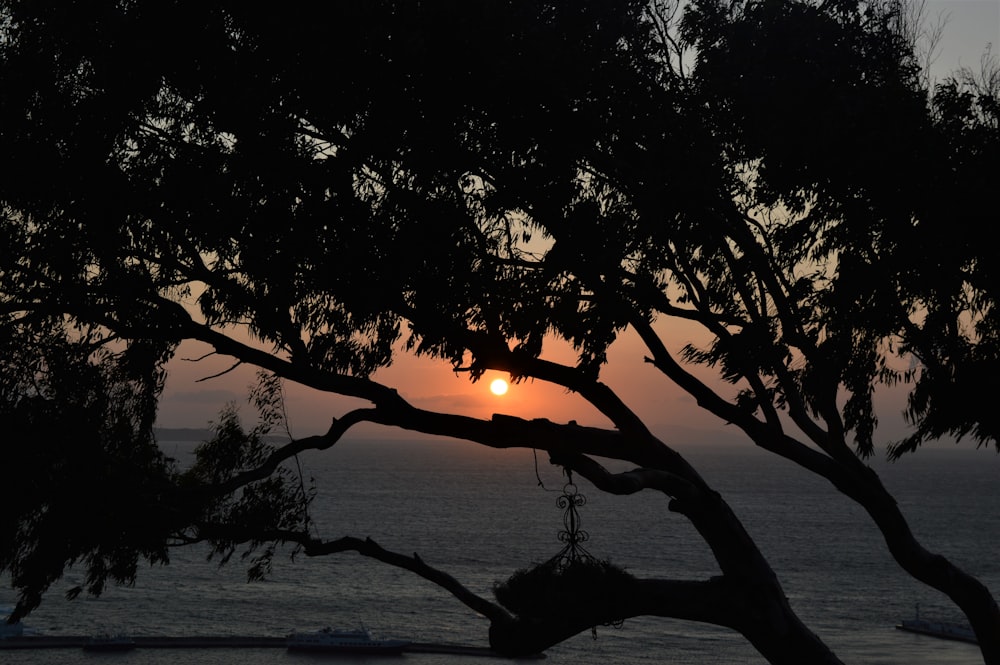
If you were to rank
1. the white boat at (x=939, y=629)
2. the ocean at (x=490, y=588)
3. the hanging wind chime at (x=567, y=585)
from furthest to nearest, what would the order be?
1. the white boat at (x=939, y=629)
2. the ocean at (x=490, y=588)
3. the hanging wind chime at (x=567, y=585)

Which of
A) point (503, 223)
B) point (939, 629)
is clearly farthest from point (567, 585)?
point (939, 629)

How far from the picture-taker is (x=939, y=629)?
220 feet

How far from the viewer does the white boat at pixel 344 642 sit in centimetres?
6081

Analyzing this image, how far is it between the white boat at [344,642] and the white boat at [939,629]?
3179 cm

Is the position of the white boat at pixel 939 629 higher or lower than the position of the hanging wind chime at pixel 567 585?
lower

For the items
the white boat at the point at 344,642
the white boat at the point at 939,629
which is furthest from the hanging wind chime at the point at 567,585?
the white boat at the point at 939,629

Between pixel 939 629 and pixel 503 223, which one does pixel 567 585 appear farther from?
pixel 939 629

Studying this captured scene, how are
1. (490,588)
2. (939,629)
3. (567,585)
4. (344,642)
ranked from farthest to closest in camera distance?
(939,629) < (344,642) < (490,588) < (567,585)

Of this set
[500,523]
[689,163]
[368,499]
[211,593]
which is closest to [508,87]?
[689,163]

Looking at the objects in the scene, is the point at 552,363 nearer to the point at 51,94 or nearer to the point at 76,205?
the point at 76,205

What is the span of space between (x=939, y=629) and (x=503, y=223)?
6591cm

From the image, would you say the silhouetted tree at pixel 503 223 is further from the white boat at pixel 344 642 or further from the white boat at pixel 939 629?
the white boat at pixel 939 629

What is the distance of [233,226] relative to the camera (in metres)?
9.59

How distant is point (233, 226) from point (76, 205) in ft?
5.28
